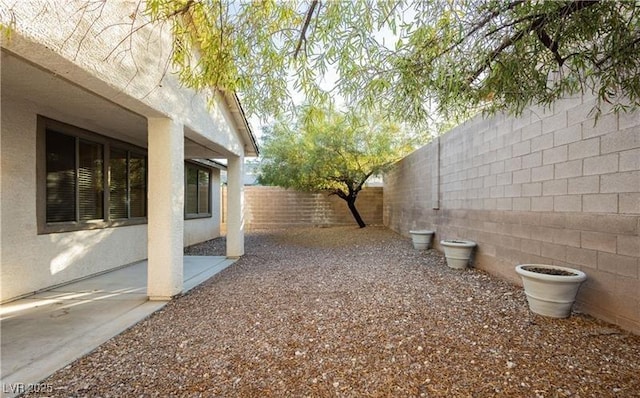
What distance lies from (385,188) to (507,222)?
8.81 meters

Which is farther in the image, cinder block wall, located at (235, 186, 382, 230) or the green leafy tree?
cinder block wall, located at (235, 186, 382, 230)

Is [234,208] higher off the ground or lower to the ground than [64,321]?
higher

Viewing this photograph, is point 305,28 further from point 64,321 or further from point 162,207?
point 64,321

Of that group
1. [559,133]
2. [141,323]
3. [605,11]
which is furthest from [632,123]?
[141,323]

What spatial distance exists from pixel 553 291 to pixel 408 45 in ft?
9.87

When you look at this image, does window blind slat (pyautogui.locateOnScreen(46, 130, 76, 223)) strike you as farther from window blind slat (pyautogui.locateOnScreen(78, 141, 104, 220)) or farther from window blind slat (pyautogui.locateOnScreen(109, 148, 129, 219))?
window blind slat (pyautogui.locateOnScreen(109, 148, 129, 219))

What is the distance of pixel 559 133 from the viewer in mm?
3779

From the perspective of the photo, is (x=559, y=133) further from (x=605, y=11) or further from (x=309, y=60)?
(x=309, y=60)

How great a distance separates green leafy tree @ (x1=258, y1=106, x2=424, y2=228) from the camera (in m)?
→ 9.47

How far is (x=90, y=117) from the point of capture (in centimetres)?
457

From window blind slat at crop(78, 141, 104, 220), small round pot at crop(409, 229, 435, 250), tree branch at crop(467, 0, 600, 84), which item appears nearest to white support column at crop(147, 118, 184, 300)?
window blind slat at crop(78, 141, 104, 220)

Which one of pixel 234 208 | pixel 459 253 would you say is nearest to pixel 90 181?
pixel 234 208

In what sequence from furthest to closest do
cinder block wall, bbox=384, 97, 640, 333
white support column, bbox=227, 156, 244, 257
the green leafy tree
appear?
the green leafy tree
white support column, bbox=227, 156, 244, 257
cinder block wall, bbox=384, 97, 640, 333

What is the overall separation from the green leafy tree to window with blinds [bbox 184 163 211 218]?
6.93 feet
